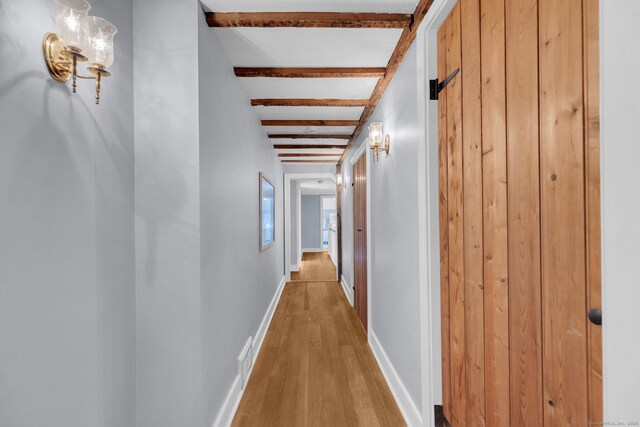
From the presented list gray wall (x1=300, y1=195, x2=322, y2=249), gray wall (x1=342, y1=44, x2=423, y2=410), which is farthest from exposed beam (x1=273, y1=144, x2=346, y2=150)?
gray wall (x1=300, y1=195, x2=322, y2=249)

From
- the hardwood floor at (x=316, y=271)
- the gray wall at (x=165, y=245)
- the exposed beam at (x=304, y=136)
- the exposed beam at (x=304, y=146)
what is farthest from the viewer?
the hardwood floor at (x=316, y=271)

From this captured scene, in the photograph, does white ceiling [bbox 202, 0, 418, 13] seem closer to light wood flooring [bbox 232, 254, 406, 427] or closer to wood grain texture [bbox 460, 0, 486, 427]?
wood grain texture [bbox 460, 0, 486, 427]

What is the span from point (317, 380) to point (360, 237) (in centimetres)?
164

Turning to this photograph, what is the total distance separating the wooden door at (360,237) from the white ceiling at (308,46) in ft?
3.85

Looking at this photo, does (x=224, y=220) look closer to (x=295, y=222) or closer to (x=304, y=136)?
(x=304, y=136)

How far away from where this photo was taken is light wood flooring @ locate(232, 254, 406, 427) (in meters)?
1.80

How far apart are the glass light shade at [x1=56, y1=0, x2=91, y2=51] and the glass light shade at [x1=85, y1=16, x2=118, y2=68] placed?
18 mm

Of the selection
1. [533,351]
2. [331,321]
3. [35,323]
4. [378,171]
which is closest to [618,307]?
[533,351]

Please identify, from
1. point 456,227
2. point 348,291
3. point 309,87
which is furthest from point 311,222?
point 456,227

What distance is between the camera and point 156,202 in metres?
1.39

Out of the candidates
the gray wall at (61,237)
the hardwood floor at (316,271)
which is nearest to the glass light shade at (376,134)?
the gray wall at (61,237)

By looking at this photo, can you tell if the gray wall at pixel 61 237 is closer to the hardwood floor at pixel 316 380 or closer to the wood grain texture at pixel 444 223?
the hardwood floor at pixel 316 380

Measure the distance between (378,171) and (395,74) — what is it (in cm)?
78

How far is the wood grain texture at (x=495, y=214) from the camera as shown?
869mm
